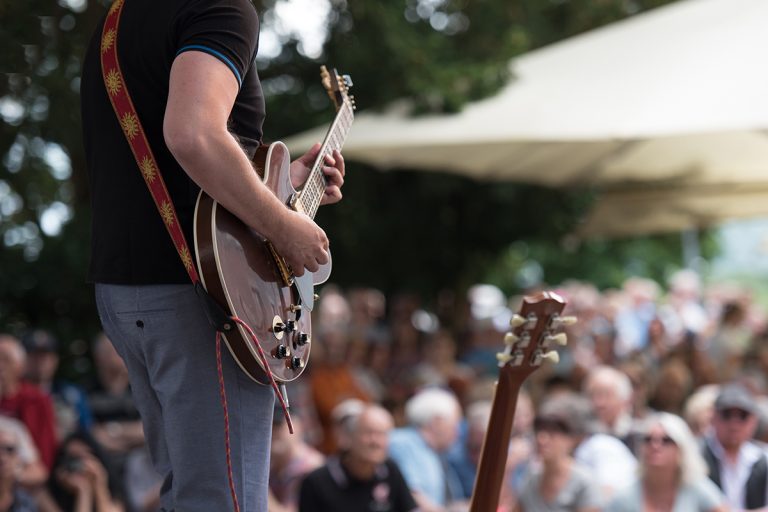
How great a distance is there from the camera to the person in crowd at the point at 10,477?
6.39 metres

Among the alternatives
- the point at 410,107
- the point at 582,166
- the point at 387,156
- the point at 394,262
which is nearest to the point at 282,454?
the point at 387,156

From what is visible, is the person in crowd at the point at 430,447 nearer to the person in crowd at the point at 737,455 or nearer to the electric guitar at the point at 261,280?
the person in crowd at the point at 737,455

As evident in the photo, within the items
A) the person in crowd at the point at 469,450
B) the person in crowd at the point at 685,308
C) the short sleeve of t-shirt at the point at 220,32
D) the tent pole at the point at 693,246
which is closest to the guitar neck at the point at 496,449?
the short sleeve of t-shirt at the point at 220,32

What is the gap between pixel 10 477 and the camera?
640 cm

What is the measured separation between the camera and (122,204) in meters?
2.73

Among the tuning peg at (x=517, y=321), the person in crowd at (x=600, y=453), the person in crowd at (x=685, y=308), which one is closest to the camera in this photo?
the tuning peg at (x=517, y=321)

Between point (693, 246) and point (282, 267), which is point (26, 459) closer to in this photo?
point (282, 267)

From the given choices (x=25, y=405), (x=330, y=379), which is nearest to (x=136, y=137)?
(x=25, y=405)

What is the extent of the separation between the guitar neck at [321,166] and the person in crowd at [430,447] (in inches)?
180

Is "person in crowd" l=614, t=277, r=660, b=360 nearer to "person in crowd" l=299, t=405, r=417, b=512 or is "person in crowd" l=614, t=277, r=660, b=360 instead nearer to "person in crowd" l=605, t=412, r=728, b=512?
"person in crowd" l=605, t=412, r=728, b=512

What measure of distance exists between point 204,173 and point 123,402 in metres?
5.63

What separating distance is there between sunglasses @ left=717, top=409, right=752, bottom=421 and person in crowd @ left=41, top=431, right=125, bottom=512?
3.33 m

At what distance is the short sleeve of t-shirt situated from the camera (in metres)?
2.60

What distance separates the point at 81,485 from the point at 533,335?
166 inches
